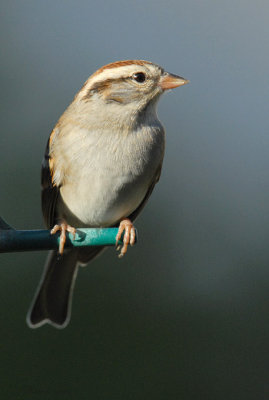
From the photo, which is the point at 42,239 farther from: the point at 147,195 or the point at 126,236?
the point at 147,195

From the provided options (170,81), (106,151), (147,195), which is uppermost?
(170,81)

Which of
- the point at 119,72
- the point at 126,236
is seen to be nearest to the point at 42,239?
the point at 126,236

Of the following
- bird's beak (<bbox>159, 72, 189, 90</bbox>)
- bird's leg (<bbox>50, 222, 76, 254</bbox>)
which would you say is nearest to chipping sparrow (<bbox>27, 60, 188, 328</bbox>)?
bird's beak (<bbox>159, 72, 189, 90</bbox>)

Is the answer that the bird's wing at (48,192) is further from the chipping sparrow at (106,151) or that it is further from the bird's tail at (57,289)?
the bird's tail at (57,289)

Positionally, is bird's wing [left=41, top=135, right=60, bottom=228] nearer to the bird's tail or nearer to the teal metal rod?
the bird's tail

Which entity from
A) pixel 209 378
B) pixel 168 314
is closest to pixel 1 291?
→ pixel 168 314
